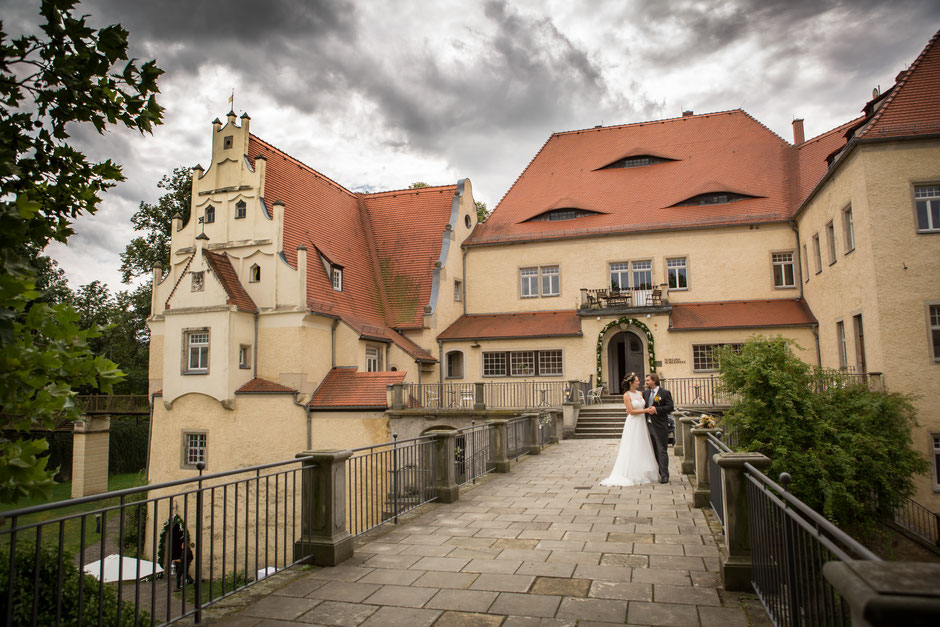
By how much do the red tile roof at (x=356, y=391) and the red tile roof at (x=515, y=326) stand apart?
18.6 feet

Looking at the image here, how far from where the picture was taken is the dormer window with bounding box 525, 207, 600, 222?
1211 inches

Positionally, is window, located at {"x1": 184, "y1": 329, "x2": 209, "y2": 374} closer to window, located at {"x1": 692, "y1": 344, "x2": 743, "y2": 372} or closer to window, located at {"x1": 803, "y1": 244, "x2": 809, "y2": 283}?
window, located at {"x1": 692, "y1": 344, "x2": 743, "y2": 372}

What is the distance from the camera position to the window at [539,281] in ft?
98.2

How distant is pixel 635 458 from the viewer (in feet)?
37.7

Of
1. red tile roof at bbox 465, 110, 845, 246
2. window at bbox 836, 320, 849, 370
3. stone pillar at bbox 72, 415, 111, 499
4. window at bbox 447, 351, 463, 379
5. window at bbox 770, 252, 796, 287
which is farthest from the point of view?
stone pillar at bbox 72, 415, 111, 499

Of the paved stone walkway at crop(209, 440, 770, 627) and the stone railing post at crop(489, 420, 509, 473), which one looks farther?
the stone railing post at crop(489, 420, 509, 473)

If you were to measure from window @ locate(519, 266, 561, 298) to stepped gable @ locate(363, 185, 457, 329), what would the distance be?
424 cm

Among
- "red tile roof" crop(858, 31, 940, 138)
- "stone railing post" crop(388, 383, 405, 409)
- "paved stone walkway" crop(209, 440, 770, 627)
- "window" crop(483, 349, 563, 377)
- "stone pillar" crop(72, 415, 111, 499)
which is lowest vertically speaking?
"stone pillar" crop(72, 415, 111, 499)

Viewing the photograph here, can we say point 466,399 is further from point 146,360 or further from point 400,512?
point 146,360

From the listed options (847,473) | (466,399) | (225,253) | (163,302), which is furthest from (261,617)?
(163,302)

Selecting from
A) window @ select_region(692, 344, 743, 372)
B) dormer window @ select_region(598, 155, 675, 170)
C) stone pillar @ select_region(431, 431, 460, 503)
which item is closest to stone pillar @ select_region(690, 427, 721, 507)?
stone pillar @ select_region(431, 431, 460, 503)

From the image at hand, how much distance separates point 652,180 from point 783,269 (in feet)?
24.8

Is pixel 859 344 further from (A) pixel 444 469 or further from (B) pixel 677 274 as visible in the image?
(A) pixel 444 469

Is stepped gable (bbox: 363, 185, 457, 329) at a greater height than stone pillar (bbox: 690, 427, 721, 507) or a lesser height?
greater
